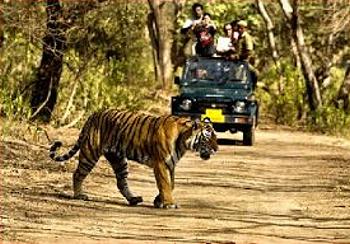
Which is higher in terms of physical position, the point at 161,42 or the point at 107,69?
the point at 161,42

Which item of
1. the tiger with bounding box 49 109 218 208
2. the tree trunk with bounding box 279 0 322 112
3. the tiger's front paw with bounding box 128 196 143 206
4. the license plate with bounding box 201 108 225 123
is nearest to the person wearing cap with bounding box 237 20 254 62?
the license plate with bounding box 201 108 225 123

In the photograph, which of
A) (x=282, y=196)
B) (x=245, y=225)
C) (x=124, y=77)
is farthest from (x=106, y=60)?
(x=245, y=225)

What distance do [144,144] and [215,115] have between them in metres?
8.07

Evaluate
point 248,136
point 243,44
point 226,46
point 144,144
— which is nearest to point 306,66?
point 243,44

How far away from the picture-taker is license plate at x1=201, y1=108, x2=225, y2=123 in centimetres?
1848

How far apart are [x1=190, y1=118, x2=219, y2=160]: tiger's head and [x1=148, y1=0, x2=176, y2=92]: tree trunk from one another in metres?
18.4

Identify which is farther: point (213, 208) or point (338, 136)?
point (338, 136)

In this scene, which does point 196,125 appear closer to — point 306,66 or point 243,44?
point 243,44

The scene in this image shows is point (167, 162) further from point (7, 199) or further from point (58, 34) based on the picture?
point (58, 34)

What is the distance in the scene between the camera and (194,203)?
11.0 meters

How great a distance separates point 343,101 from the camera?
2402 cm

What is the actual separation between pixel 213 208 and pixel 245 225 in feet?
3.96

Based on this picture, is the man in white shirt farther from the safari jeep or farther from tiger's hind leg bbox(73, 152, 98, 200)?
tiger's hind leg bbox(73, 152, 98, 200)

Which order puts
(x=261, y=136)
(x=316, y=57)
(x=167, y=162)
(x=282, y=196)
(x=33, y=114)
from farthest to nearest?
(x=316, y=57), (x=261, y=136), (x=33, y=114), (x=282, y=196), (x=167, y=162)
